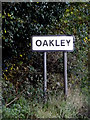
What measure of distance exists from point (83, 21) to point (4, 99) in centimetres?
342

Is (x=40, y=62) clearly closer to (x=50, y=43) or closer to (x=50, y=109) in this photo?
(x=50, y=43)

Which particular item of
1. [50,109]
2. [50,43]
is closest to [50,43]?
[50,43]

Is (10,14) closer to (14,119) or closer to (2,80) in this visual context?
(2,80)

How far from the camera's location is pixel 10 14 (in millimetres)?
7105

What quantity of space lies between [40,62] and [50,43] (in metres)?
A: 1.62

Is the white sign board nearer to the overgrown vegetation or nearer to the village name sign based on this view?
the village name sign

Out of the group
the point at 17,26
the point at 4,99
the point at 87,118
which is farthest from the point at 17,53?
the point at 87,118

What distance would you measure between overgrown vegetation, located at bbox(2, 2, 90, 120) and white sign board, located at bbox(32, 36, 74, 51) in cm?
98

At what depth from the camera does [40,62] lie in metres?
8.08

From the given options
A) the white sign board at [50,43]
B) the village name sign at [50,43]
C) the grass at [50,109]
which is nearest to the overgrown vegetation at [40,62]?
the grass at [50,109]

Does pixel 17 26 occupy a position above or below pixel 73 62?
above

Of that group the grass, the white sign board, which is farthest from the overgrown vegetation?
the white sign board

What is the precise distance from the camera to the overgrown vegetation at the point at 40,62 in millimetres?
6215

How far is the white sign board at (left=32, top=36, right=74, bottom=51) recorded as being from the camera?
6496mm
